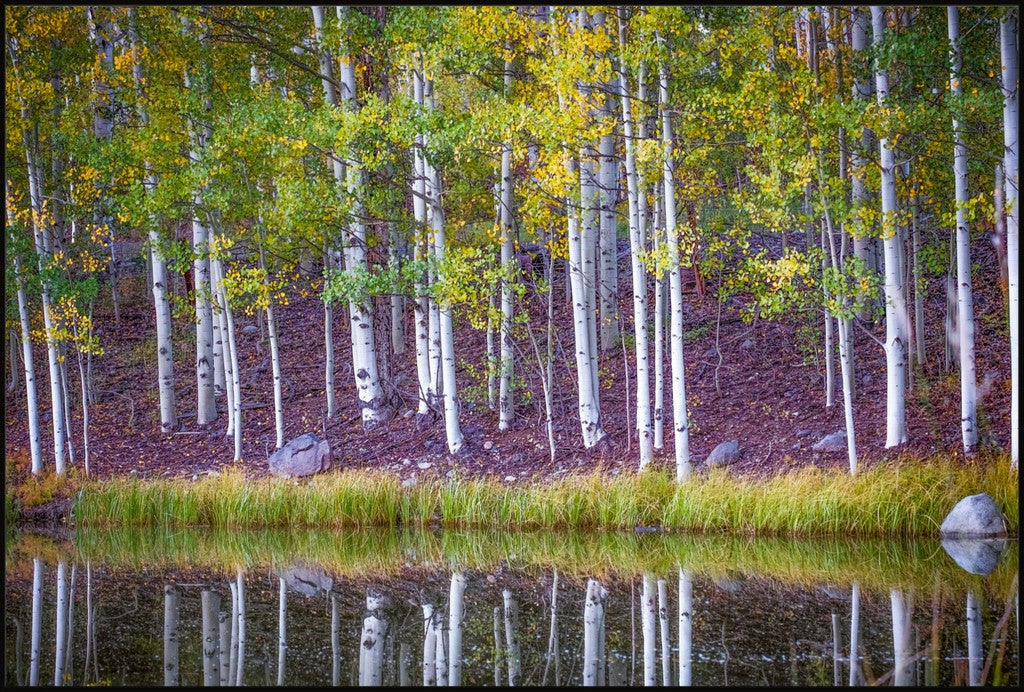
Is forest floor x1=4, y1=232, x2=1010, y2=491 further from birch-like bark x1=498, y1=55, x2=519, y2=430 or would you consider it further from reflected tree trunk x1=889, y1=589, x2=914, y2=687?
reflected tree trunk x1=889, y1=589, x2=914, y2=687

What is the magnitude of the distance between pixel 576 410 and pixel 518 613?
276 inches

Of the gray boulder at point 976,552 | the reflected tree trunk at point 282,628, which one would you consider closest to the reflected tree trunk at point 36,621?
the reflected tree trunk at point 282,628

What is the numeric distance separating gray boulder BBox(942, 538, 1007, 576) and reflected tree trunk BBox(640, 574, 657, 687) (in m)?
2.75

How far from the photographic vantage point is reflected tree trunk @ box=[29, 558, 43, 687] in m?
6.13

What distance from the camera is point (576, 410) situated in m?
14.4

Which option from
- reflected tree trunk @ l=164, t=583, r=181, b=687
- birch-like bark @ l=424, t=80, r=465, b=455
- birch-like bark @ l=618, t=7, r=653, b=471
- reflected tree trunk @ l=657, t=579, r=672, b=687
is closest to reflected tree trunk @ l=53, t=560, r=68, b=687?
reflected tree trunk @ l=164, t=583, r=181, b=687

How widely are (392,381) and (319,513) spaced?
3.90 m

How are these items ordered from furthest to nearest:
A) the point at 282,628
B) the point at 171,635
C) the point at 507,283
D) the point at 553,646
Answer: the point at 507,283 < the point at 282,628 < the point at 171,635 < the point at 553,646

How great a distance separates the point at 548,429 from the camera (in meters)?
12.9

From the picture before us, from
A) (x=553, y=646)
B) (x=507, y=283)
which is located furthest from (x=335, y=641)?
(x=507, y=283)

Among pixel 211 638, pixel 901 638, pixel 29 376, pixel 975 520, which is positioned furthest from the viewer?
pixel 29 376

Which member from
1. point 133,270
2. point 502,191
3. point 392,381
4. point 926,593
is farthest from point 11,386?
point 926,593

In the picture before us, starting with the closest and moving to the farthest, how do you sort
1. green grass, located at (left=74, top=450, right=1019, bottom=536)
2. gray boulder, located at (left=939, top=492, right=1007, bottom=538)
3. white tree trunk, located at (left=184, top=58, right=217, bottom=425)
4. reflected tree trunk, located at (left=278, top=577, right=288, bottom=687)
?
reflected tree trunk, located at (left=278, top=577, right=288, bottom=687) → gray boulder, located at (left=939, top=492, right=1007, bottom=538) → green grass, located at (left=74, top=450, right=1019, bottom=536) → white tree trunk, located at (left=184, top=58, right=217, bottom=425)

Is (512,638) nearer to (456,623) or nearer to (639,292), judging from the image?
(456,623)
